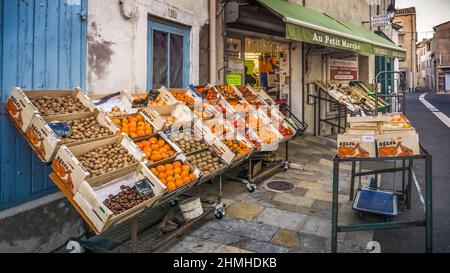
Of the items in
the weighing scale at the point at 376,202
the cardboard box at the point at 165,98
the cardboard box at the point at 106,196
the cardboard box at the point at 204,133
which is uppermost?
the cardboard box at the point at 165,98

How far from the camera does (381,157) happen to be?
3.60 meters

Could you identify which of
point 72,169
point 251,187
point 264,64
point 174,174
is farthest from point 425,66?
point 72,169

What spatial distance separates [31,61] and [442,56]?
60.3 m

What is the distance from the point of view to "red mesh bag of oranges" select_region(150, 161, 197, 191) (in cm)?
404

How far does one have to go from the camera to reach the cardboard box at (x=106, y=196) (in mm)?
3107

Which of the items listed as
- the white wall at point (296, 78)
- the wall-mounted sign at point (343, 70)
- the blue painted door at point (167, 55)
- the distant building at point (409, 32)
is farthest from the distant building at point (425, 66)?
the blue painted door at point (167, 55)

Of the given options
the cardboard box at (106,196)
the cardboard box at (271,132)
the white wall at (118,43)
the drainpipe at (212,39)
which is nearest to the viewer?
the cardboard box at (106,196)

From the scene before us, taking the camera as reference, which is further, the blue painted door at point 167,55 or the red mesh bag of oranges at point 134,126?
the blue painted door at point 167,55

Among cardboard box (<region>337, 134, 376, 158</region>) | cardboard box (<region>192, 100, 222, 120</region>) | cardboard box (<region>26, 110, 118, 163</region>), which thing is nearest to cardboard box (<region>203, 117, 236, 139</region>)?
cardboard box (<region>192, 100, 222, 120</region>)

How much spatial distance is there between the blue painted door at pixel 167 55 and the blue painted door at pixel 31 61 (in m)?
1.50

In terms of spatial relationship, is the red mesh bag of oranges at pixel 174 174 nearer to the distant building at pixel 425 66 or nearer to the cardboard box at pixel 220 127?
the cardboard box at pixel 220 127

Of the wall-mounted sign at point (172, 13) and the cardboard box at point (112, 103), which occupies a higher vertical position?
the wall-mounted sign at point (172, 13)

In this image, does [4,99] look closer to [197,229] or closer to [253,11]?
[197,229]
